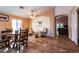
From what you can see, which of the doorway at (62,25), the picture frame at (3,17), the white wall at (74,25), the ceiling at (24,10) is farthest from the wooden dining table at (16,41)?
the white wall at (74,25)

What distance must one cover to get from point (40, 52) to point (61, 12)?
1.02m

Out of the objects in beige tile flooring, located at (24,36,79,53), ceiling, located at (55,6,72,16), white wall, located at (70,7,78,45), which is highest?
ceiling, located at (55,6,72,16)

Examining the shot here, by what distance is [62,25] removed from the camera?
2340 mm

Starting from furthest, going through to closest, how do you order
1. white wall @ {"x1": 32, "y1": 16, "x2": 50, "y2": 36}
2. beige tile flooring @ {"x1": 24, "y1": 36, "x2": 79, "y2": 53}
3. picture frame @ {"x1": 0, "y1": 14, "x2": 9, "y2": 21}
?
1. white wall @ {"x1": 32, "y1": 16, "x2": 50, "y2": 36}
2. beige tile flooring @ {"x1": 24, "y1": 36, "x2": 79, "y2": 53}
3. picture frame @ {"x1": 0, "y1": 14, "x2": 9, "y2": 21}

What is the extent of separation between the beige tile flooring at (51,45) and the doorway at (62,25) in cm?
11

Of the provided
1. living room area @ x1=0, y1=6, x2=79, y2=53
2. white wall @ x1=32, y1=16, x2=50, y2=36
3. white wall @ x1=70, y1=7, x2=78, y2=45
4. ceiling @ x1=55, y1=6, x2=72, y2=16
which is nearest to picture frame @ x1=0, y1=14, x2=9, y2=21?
living room area @ x1=0, y1=6, x2=79, y2=53

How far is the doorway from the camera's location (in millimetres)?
2340

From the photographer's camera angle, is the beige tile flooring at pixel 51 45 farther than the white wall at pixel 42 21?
No

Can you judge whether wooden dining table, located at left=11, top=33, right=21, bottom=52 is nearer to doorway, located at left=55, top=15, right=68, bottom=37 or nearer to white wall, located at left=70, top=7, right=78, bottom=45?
doorway, located at left=55, top=15, right=68, bottom=37

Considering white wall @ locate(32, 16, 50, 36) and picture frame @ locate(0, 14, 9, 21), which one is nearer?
A: picture frame @ locate(0, 14, 9, 21)

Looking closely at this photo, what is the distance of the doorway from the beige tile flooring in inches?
4.5

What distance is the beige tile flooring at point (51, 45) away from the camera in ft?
7.48

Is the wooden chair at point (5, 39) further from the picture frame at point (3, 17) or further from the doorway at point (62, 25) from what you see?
the doorway at point (62, 25)
